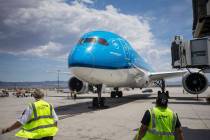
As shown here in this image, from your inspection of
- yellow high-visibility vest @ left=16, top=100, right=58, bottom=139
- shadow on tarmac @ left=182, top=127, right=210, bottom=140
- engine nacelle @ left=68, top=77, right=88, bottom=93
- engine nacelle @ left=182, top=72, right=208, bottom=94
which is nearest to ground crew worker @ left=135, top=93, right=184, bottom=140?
yellow high-visibility vest @ left=16, top=100, right=58, bottom=139

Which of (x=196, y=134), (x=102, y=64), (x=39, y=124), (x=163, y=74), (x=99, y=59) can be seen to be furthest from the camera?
(x=163, y=74)

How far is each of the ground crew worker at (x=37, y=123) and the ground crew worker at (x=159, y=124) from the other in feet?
5.41

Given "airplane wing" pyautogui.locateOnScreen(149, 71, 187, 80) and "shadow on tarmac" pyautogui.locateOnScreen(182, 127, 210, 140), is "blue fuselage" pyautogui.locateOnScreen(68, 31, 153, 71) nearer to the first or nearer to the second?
"shadow on tarmac" pyautogui.locateOnScreen(182, 127, 210, 140)

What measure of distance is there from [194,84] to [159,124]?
48.6ft

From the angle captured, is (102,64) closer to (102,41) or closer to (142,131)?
(102,41)

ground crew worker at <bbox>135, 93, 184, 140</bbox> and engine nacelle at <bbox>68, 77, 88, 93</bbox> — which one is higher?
engine nacelle at <bbox>68, 77, 88, 93</bbox>

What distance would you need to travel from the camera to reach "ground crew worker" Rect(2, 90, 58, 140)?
4188 millimetres

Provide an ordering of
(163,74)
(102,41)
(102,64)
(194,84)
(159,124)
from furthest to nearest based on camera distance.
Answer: (163,74) → (194,84) → (102,41) → (102,64) → (159,124)

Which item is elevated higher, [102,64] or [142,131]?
[102,64]

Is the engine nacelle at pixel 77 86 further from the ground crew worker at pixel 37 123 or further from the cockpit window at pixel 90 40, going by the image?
the ground crew worker at pixel 37 123

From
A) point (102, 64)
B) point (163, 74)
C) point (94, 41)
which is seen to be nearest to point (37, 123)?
point (102, 64)

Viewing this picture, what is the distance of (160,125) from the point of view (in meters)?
3.60

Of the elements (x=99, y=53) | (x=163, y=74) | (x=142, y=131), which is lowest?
(x=142, y=131)

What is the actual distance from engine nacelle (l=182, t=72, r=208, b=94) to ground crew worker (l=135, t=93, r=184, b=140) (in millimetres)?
14163
